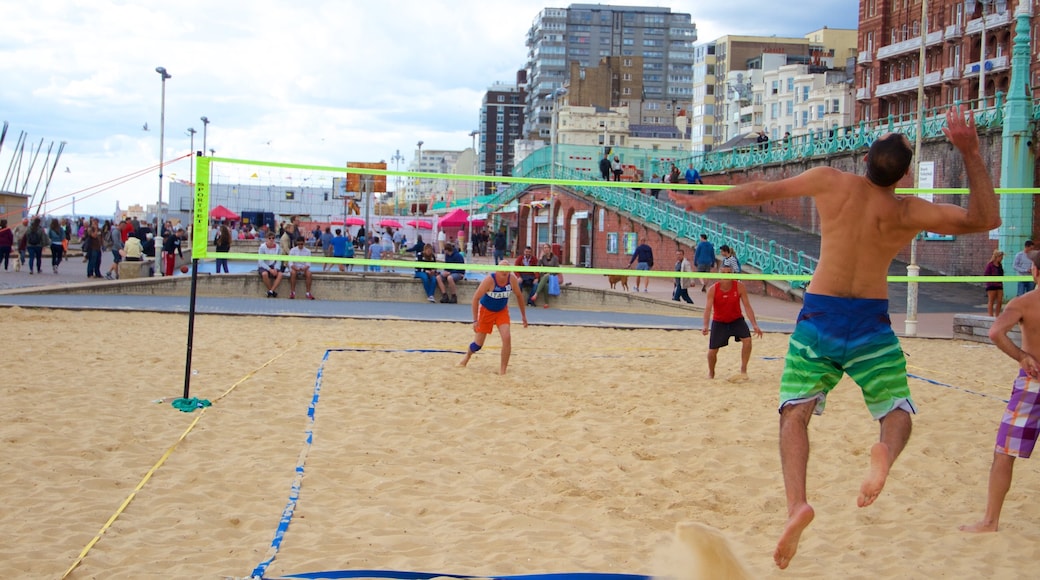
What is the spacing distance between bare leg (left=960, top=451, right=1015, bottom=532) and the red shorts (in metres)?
5.40

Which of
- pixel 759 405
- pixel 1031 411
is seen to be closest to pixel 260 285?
pixel 759 405

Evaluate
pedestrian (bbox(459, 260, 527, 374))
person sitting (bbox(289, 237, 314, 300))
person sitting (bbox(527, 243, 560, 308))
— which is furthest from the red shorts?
person sitting (bbox(289, 237, 314, 300))

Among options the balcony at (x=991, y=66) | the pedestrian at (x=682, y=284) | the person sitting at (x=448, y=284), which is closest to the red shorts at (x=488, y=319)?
the pedestrian at (x=682, y=284)

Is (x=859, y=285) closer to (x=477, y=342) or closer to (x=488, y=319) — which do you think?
(x=488, y=319)

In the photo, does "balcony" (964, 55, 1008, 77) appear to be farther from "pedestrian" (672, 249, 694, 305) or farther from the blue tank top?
the blue tank top

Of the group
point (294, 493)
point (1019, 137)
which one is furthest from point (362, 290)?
point (294, 493)

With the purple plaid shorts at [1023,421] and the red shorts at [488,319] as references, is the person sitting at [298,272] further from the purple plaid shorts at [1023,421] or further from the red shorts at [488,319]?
the purple plaid shorts at [1023,421]

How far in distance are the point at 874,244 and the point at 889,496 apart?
2.34 meters

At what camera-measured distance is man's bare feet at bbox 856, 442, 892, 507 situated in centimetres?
A: 336

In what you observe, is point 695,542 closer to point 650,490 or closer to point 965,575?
point 965,575

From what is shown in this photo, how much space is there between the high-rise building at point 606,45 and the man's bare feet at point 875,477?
125 metres

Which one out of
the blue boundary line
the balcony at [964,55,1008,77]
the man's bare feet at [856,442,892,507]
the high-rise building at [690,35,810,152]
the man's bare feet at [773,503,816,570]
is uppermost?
the high-rise building at [690,35,810,152]

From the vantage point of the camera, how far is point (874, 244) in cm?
368

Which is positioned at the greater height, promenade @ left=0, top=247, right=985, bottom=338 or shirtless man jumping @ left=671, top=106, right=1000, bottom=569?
shirtless man jumping @ left=671, top=106, right=1000, bottom=569
